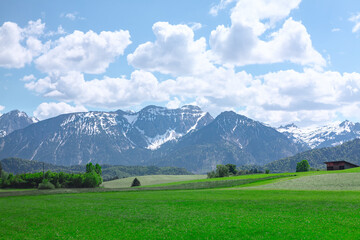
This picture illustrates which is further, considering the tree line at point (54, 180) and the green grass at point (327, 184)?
the tree line at point (54, 180)

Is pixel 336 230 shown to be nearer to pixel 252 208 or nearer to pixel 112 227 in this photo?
pixel 252 208

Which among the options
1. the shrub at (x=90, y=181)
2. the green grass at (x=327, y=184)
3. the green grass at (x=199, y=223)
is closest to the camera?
the green grass at (x=199, y=223)

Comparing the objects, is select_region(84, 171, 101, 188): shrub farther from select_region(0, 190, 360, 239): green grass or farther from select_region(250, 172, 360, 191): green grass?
select_region(0, 190, 360, 239): green grass

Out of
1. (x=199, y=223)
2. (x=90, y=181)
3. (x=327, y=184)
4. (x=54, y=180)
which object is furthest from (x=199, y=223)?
(x=54, y=180)

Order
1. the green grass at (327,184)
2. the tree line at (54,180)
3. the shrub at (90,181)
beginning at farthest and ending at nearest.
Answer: the shrub at (90,181) < the tree line at (54,180) < the green grass at (327,184)

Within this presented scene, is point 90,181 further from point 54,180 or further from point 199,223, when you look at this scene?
point 199,223

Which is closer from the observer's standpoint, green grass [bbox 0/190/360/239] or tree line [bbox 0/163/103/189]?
green grass [bbox 0/190/360/239]

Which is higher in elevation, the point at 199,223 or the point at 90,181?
the point at 199,223

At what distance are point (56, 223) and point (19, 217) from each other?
10508mm

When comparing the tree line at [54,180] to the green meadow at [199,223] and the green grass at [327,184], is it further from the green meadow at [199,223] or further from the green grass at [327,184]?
the green meadow at [199,223]

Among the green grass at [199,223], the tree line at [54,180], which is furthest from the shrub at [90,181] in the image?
the green grass at [199,223]

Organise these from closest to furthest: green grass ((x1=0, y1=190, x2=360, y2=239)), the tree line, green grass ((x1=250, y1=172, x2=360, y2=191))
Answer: green grass ((x1=0, y1=190, x2=360, y2=239)) → green grass ((x1=250, y1=172, x2=360, y2=191)) → the tree line

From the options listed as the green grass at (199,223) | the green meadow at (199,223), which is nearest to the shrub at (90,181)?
the green meadow at (199,223)

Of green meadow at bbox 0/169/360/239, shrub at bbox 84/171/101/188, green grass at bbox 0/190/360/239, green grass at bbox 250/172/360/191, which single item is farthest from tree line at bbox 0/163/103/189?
green grass at bbox 0/190/360/239
